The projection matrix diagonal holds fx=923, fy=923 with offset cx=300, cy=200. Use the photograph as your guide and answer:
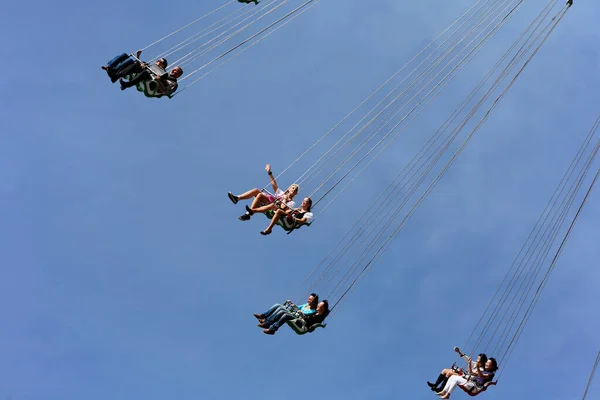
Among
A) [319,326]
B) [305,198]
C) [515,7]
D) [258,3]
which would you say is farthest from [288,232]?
[515,7]

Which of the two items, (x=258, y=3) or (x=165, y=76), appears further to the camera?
(x=258, y=3)

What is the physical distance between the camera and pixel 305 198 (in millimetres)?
23031

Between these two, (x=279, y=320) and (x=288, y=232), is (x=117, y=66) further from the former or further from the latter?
(x=279, y=320)

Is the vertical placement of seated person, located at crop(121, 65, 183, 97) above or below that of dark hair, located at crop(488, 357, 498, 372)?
below

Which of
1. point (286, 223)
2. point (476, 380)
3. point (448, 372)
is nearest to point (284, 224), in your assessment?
point (286, 223)

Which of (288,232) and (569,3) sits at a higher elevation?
(569,3)

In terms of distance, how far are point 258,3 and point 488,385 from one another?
11.5m

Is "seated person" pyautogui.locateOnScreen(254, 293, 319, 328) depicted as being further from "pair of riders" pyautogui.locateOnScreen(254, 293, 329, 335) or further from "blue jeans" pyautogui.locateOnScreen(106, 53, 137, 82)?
"blue jeans" pyautogui.locateOnScreen(106, 53, 137, 82)

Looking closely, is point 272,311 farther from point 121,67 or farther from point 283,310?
point 121,67

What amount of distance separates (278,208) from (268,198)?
0.35 meters

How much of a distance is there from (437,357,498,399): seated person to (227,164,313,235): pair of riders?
18.2 feet

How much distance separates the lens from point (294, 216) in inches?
904

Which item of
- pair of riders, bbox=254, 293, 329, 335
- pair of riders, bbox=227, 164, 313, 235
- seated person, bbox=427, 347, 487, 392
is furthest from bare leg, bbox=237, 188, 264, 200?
seated person, bbox=427, 347, 487, 392

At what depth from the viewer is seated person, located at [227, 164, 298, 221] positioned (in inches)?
888
